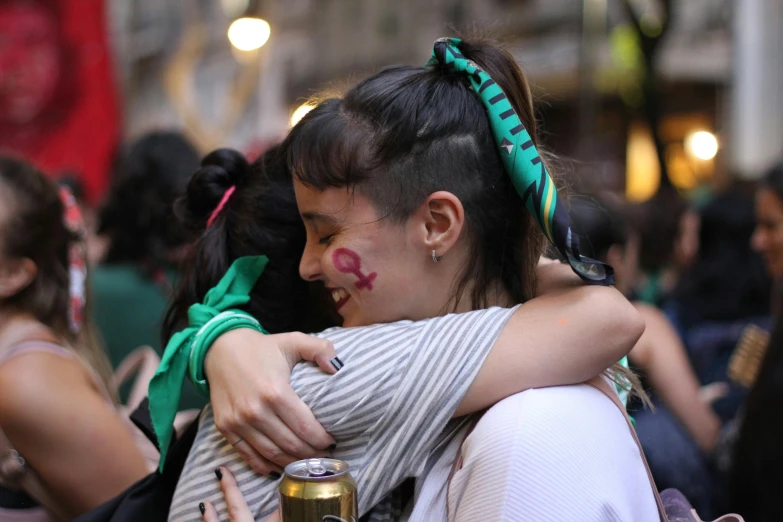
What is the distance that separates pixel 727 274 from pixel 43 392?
3450mm

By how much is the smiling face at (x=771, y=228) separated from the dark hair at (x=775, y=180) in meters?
0.02

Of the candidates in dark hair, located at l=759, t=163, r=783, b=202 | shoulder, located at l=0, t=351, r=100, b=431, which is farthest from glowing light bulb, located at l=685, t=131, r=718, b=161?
shoulder, located at l=0, t=351, r=100, b=431

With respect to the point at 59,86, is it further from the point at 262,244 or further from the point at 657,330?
the point at 262,244

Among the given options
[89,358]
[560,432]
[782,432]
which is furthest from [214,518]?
[782,432]

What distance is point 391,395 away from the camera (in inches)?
52.6

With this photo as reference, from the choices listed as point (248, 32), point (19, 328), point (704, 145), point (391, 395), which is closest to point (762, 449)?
point (391, 395)

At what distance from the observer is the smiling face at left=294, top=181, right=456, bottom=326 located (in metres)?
1.47

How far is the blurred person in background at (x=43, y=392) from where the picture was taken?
6.50 ft

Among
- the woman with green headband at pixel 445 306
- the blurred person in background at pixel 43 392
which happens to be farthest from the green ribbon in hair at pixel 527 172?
the blurred person in background at pixel 43 392

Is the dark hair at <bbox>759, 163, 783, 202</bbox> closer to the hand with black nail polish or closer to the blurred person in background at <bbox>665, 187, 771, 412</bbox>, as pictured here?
the blurred person in background at <bbox>665, 187, 771, 412</bbox>

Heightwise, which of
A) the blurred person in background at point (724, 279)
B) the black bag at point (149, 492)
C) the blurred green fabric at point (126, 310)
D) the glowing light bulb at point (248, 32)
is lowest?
the blurred person in background at point (724, 279)

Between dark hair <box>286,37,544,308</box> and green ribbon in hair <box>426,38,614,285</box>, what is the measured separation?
1.2 inches

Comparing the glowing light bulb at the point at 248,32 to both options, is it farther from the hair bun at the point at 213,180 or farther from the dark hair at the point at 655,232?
the hair bun at the point at 213,180

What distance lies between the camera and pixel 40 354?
6.92 ft
